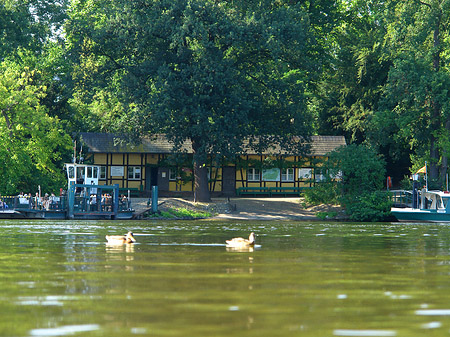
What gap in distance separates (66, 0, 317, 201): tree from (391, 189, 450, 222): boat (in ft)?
31.6

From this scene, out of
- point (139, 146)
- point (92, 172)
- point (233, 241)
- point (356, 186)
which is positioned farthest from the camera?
point (139, 146)

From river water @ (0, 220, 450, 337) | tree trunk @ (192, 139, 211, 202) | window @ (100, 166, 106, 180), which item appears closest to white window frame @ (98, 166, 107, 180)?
window @ (100, 166, 106, 180)

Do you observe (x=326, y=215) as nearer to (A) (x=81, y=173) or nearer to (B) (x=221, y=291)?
(A) (x=81, y=173)

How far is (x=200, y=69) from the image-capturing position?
49125mm

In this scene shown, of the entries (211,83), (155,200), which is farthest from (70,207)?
(211,83)

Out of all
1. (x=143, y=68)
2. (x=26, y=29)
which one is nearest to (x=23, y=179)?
(x=143, y=68)

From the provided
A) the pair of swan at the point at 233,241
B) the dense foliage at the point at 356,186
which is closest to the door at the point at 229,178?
the dense foliage at the point at 356,186

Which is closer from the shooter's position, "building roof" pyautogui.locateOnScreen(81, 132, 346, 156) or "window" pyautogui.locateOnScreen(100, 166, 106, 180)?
"building roof" pyautogui.locateOnScreen(81, 132, 346, 156)

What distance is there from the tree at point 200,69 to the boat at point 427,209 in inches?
380

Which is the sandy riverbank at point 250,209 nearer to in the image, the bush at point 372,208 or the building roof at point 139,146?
the bush at point 372,208

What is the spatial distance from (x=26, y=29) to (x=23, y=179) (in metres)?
27.6

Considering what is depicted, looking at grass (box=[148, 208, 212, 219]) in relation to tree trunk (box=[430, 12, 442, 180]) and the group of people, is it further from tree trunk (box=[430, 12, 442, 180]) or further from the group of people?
tree trunk (box=[430, 12, 442, 180])

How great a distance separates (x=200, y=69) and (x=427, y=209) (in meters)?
17.1

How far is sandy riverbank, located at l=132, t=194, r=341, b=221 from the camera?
165 ft
